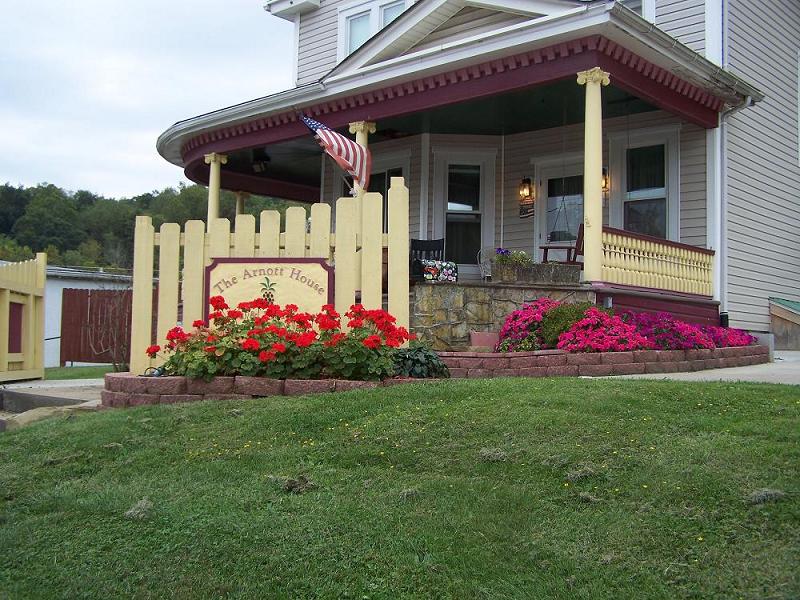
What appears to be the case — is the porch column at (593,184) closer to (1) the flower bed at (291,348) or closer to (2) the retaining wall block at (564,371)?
(2) the retaining wall block at (564,371)

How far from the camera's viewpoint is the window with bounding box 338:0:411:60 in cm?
1631

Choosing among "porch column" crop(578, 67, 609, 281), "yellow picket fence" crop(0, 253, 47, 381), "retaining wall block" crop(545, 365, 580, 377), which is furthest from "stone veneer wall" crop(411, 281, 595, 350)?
"yellow picket fence" crop(0, 253, 47, 381)

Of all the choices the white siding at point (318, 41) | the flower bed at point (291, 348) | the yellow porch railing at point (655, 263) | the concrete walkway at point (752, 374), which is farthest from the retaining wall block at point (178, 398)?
the white siding at point (318, 41)

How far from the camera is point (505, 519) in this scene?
3502 mm

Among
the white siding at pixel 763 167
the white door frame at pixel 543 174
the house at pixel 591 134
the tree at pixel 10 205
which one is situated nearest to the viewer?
the house at pixel 591 134

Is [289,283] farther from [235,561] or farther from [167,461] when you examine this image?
[235,561]

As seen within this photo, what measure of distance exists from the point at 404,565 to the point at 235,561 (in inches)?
28.7

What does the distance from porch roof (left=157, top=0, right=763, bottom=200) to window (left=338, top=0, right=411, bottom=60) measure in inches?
152

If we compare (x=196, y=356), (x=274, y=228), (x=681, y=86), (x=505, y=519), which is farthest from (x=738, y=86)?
(x=505, y=519)

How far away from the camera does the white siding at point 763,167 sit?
12086 millimetres

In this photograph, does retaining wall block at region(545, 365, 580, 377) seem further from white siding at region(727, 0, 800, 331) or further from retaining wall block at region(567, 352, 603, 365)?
white siding at region(727, 0, 800, 331)

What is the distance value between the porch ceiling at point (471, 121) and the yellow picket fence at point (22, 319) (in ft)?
17.6

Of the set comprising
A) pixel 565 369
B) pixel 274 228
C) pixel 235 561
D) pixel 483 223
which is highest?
pixel 483 223

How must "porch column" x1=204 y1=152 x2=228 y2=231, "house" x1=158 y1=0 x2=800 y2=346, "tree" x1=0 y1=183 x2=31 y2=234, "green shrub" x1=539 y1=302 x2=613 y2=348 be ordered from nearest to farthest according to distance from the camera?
1. "green shrub" x1=539 y1=302 x2=613 y2=348
2. "house" x1=158 y1=0 x2=800 y2=346
3. "porch column" x1=204 y1=152 x2=228 y2=231
4. "tree" x1=0 y1=183 x2=31 y2=234
